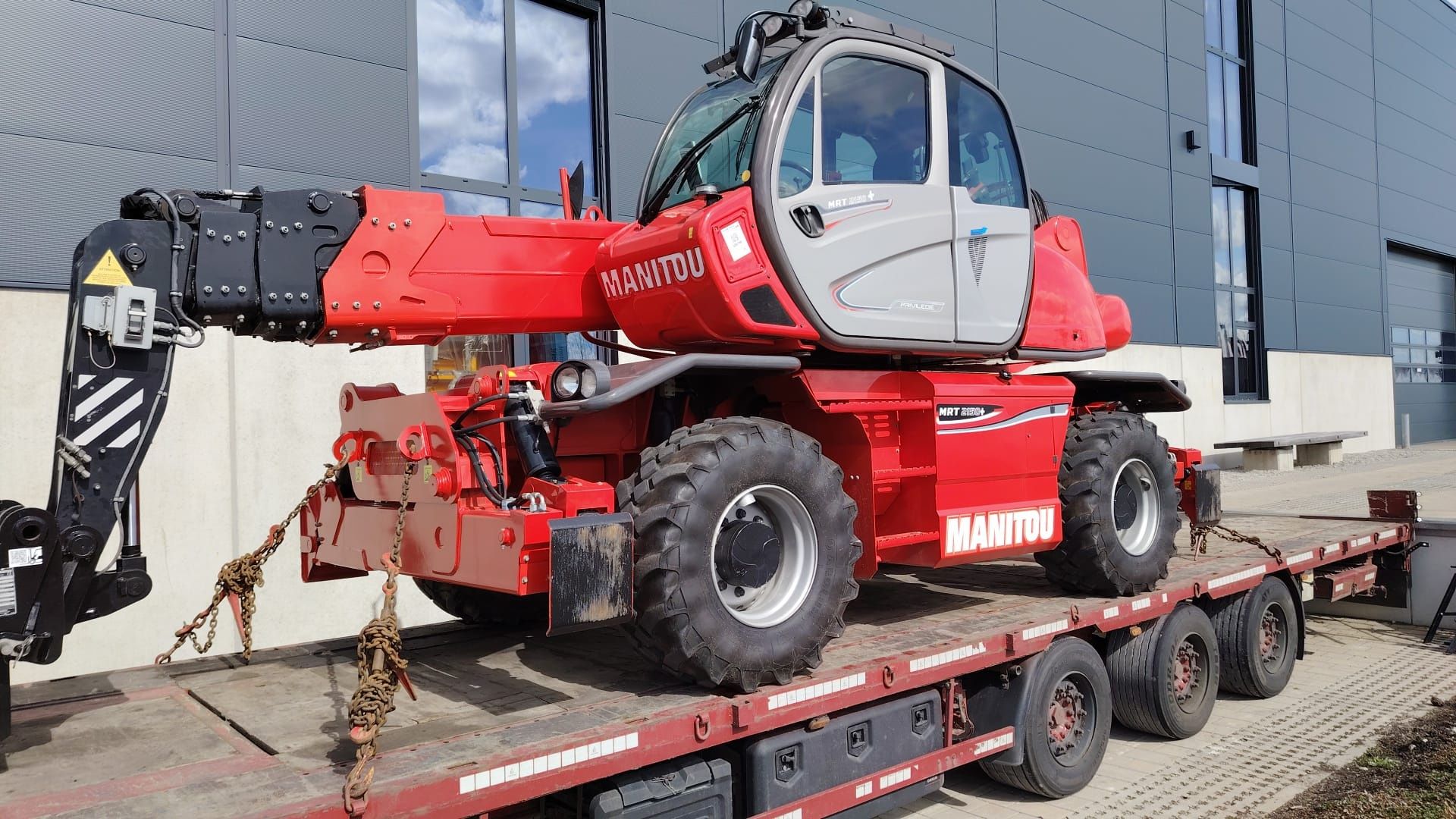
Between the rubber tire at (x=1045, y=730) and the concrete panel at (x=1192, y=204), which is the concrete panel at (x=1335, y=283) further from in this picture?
the rubber tire at (x=1045, y=730)

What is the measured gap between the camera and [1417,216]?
30891mm

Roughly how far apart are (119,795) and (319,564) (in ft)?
8.26

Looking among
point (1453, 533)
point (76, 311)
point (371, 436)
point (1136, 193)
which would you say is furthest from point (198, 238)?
point (1136, 193)

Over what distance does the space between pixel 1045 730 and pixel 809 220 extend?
9.63ft

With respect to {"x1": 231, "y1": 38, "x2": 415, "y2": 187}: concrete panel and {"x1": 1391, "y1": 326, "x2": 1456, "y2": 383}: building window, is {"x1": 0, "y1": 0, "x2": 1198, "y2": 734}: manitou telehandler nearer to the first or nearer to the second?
{"x1": 231, "y1": 38, "x2": 415, "y2": 187}: concrete panel

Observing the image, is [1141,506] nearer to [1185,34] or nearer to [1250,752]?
[1250,752]

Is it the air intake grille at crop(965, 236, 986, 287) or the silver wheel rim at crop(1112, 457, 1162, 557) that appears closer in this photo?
the air intake grille at crop(965, 236, 986, 287)

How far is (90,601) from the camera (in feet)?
12.9

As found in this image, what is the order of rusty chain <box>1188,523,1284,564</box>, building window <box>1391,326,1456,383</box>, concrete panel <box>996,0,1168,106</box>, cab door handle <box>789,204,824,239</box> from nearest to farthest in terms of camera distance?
cab door handle <box>789,204,824,239</box> < rusty chain <box>1188,523,1284,564</box> < concrete panel <box>996,0,1168,106</box> < building window <box>1391,326,1456,383</box>

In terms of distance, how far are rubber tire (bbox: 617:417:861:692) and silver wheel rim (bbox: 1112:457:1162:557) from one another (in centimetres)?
281

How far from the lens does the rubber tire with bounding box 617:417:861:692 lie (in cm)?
422

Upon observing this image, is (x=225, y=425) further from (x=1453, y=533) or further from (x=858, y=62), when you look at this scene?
(x=1453, y=533)

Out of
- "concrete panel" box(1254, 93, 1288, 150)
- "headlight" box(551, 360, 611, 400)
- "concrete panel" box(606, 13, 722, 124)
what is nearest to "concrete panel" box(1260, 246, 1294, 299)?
"concrete panel" box(1254, 93, 1288, 150)

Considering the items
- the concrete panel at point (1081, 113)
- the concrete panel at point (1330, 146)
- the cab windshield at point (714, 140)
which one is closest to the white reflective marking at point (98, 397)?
the cab windshield at point (714, 140)
